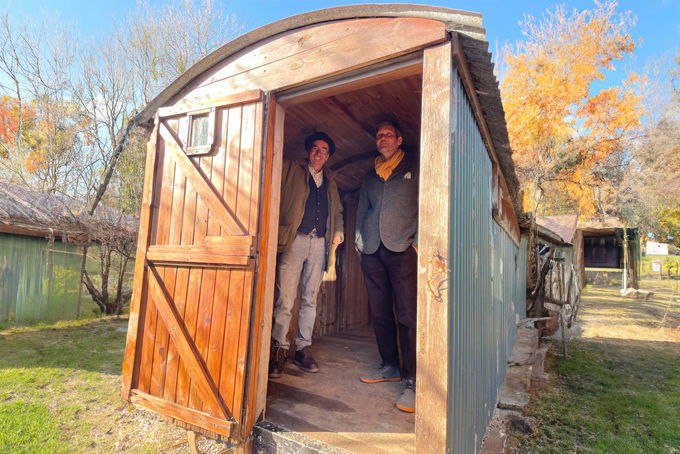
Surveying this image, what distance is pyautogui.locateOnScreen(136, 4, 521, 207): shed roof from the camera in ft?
6.28

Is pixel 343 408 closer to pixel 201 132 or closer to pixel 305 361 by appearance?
pixel 305 361

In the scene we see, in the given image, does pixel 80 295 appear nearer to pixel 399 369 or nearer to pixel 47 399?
pixel 47 399

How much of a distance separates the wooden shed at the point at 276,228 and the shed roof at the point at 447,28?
11 mm

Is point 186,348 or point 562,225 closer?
point 186,348

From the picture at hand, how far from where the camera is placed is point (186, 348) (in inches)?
99.3

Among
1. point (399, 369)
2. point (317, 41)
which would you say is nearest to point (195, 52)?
point (317, 41)

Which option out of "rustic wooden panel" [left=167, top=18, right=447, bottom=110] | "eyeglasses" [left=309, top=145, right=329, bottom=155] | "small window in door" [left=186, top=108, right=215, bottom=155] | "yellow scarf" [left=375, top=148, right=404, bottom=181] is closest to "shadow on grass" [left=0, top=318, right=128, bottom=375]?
"small window in door" [left=186, top=108, right=215, bottom=155]

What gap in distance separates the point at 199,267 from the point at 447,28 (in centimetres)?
218

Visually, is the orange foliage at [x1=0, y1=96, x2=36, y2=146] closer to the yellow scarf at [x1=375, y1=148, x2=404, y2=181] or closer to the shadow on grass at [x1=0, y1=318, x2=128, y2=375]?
the shadow on grass at [x1=0, y1=318, x2=128, y2=375]

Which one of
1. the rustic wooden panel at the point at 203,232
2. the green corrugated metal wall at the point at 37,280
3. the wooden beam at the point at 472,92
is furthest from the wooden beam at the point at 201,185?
the green corrugated metal wall at the point at 37,280

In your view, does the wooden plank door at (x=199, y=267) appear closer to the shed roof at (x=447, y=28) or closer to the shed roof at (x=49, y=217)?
the shed roof at (x=447, y=28)

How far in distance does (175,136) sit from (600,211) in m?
25.5

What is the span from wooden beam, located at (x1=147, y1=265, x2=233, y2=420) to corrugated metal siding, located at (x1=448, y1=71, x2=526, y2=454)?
4.81ft

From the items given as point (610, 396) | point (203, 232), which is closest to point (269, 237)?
point (203, 232)
